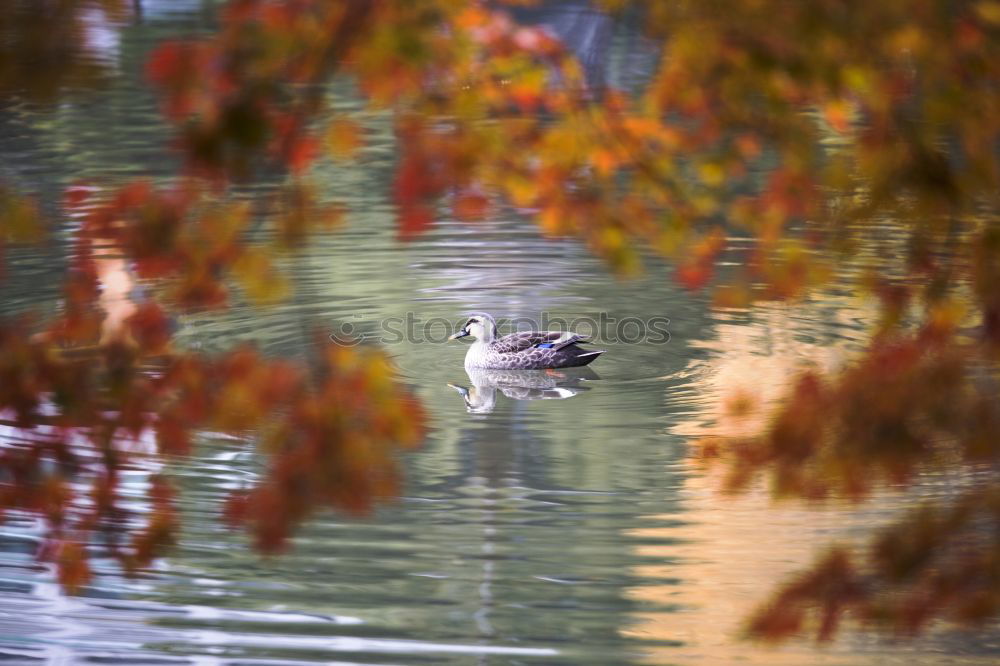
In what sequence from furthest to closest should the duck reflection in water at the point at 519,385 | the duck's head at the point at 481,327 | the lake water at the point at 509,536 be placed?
1. the duck's head at the point at 481,327
2. the duck reflection in water at the point at 519,385
3. the lake water at the point at 509,536

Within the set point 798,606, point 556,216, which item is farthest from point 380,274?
point 798,606

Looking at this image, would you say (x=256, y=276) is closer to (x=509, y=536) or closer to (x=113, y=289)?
(x=509, y=536)

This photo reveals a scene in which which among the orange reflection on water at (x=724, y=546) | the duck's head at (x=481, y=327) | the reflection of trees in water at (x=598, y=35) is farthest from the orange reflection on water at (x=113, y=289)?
the reflection of trees in water at (x=598, y=35)

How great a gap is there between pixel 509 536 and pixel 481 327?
247 centimetres

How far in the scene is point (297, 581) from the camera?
4.19m

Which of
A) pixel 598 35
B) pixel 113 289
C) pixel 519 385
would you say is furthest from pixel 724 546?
pixel 598 35

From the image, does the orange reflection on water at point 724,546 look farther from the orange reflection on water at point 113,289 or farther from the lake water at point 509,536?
the orange reflection on water at point 113,289

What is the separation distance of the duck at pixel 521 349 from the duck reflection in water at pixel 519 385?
0.15 ft

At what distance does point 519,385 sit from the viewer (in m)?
6.62

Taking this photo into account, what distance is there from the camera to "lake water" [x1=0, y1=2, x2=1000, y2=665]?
3832mm

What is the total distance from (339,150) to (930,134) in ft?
6.74

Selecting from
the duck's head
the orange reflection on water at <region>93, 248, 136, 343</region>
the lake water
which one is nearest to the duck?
the duck's head

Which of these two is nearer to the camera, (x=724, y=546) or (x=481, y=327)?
(x=724, y=546)

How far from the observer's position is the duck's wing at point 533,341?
21.8 ft
